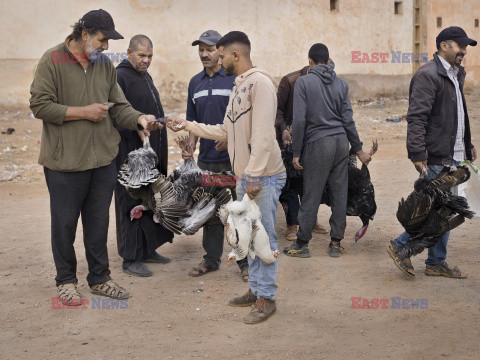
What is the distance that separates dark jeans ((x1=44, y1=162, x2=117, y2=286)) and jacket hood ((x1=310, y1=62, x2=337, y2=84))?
2.37m

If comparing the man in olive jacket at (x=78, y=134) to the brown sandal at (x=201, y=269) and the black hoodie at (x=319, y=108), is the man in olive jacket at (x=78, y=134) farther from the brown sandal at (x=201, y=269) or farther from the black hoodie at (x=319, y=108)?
the black hoodie at (x=319, y=108)

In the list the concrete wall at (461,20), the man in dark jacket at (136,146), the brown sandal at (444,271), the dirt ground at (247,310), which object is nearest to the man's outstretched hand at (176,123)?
the man in dark jacket at (136,146)


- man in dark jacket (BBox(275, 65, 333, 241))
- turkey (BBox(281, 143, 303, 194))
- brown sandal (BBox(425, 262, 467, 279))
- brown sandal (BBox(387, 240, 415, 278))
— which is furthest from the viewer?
man in dark jacket (BBox(275, 65, 333, 241))

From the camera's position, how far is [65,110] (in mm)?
4379

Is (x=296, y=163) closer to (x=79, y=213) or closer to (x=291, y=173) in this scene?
(x=291, y=173)

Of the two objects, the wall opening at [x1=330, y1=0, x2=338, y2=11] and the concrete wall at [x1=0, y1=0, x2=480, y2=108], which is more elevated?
the wall opening at [x1=330, y1=0, x2=338, y2=11]

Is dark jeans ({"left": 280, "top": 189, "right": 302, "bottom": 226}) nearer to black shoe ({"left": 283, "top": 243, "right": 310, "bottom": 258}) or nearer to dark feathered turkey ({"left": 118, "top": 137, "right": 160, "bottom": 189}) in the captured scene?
black shoe ({"left": 283, "top": 243, "right": 310, "bottom": 258})

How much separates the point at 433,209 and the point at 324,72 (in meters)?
1.82

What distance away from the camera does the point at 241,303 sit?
462 centimetres

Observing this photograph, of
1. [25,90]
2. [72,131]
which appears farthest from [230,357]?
[25,90]

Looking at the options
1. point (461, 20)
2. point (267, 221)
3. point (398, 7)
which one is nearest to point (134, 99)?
point (267, 221)

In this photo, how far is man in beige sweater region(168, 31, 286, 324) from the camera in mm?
4066

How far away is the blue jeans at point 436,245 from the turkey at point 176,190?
1.72m

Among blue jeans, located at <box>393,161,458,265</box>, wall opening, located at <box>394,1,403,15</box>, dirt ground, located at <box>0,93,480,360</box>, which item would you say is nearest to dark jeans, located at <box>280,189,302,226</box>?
dirt ground, located at <box>0,93,480,360</box>
